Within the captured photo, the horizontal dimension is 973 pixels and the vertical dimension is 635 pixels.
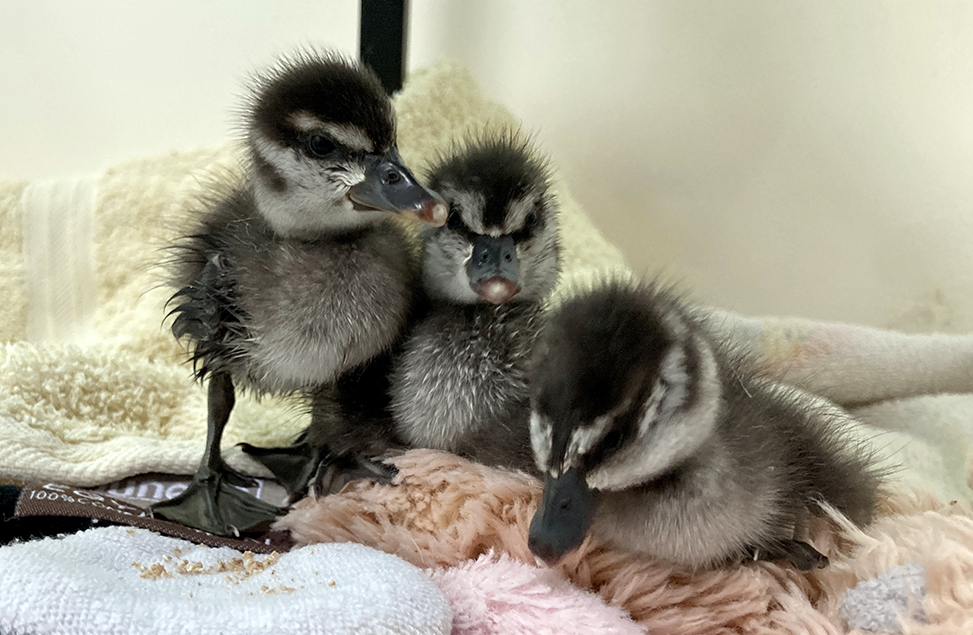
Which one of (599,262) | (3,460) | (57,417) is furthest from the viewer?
(599,262)

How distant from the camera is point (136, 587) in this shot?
1.85 feet

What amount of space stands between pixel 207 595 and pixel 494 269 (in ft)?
1.26

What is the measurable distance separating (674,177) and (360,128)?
0.94 metres

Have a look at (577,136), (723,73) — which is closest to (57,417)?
(577,136)

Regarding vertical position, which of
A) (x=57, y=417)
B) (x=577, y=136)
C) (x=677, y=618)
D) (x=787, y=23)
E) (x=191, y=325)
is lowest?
(x=57, y=417)

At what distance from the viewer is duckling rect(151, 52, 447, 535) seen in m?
0.74

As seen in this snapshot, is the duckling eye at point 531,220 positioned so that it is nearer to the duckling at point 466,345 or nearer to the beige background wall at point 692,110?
the duckling at point 466,345

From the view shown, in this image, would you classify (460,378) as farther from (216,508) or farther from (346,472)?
(216,508)

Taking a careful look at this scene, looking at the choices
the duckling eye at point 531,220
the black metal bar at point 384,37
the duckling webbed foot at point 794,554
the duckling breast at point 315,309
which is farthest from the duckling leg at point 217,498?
the black metal bar at point 384,37

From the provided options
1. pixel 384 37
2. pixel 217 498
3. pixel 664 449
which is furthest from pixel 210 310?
pixel 384 37

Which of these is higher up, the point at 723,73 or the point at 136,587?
the point at 723,73

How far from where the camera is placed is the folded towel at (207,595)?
19.9 inches

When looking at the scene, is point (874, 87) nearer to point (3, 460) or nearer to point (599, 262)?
point (599, 262)

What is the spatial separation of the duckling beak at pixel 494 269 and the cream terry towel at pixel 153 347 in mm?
177
